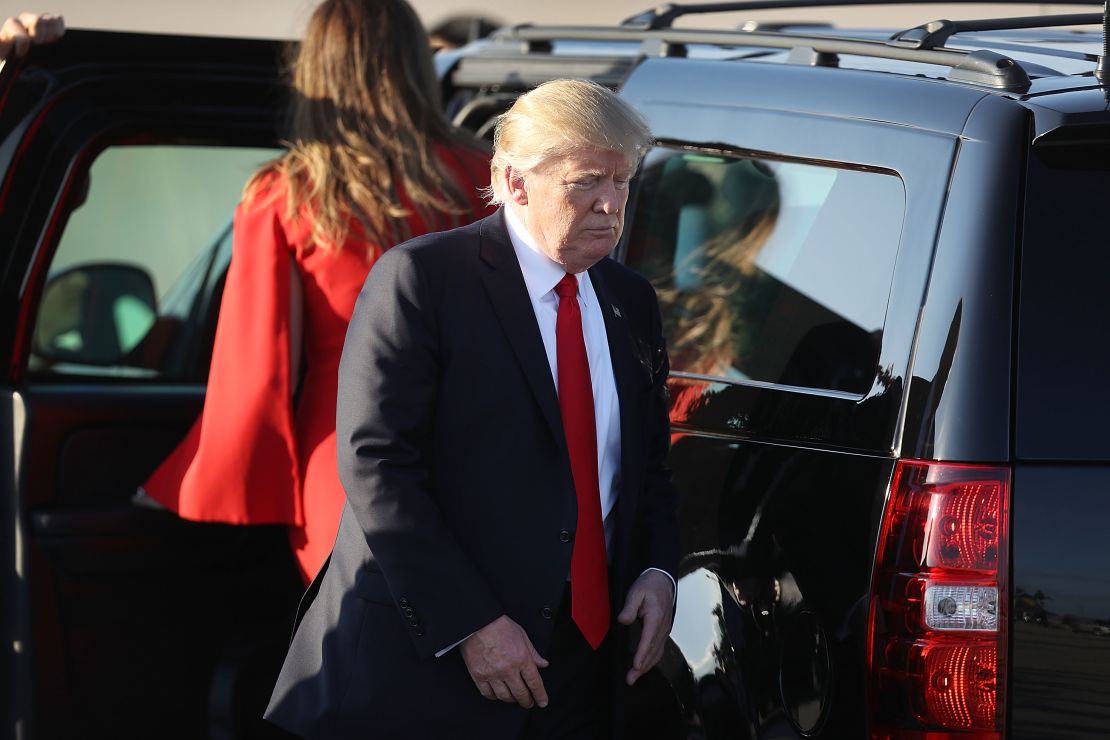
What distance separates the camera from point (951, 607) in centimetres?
210

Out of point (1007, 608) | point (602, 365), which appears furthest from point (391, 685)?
point (1007, 608)

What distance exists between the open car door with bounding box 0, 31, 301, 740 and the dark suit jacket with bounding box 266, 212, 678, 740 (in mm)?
1107

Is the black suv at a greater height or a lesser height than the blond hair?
lesser

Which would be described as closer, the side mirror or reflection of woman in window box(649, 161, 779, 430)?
reflection of woman in window box(649, 161, 779, 430)

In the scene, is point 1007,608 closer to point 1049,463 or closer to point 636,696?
point 1049,463

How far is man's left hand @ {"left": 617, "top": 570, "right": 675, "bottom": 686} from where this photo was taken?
2352 mm

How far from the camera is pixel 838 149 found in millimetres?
2518

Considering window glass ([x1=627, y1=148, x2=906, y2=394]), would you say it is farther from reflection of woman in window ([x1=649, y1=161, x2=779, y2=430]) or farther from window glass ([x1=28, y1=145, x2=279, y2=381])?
window glass ([x1=28, y1=145, x2=279, y2=381])

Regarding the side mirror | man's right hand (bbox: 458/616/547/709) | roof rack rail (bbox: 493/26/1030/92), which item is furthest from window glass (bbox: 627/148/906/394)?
the side mirror

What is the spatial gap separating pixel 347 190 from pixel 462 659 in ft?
3.52

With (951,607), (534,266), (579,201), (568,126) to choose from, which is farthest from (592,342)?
(951,607)

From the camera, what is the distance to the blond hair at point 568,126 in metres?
2.21

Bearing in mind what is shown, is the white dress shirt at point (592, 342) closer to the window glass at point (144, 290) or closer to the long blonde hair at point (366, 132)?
the long blonde hair at point (366, 132)

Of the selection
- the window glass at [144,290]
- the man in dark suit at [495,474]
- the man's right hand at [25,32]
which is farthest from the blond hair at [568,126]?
the window glass at [144,290]
